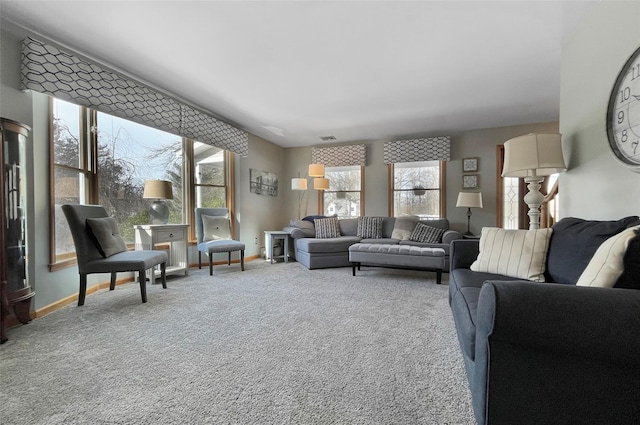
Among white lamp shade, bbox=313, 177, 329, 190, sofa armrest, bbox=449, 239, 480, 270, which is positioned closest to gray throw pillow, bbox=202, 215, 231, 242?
white lamp shade, bbox=313, 177, 329, 190

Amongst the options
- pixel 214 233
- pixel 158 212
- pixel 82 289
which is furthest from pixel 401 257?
pixel 82 289

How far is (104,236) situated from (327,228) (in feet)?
10.8

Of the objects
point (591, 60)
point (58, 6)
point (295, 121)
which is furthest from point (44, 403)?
point (295, 121)

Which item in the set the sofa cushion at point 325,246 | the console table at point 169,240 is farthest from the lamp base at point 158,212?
the sofa cushion at point 325,246

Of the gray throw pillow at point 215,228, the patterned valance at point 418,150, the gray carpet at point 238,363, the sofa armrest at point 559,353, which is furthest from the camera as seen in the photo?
the patterned valance at point 418,150

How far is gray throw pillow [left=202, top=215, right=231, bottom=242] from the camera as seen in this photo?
4.03 meters

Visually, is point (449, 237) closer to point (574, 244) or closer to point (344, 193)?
point (344, 193)

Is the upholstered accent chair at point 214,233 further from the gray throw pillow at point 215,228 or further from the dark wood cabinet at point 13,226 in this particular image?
the dark wood cabinet at point 13,226

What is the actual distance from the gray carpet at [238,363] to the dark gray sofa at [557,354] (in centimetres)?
41

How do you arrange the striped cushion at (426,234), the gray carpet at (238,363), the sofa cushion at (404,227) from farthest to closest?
the sofa cushion at (404,227), the striped cushion at (426,234), the gray carpet at (238,363)

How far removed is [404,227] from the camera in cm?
477

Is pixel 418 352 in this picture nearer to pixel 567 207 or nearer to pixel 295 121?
pixel 567 207

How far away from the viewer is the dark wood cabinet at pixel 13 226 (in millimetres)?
1836

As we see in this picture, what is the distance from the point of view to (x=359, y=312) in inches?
93.0
